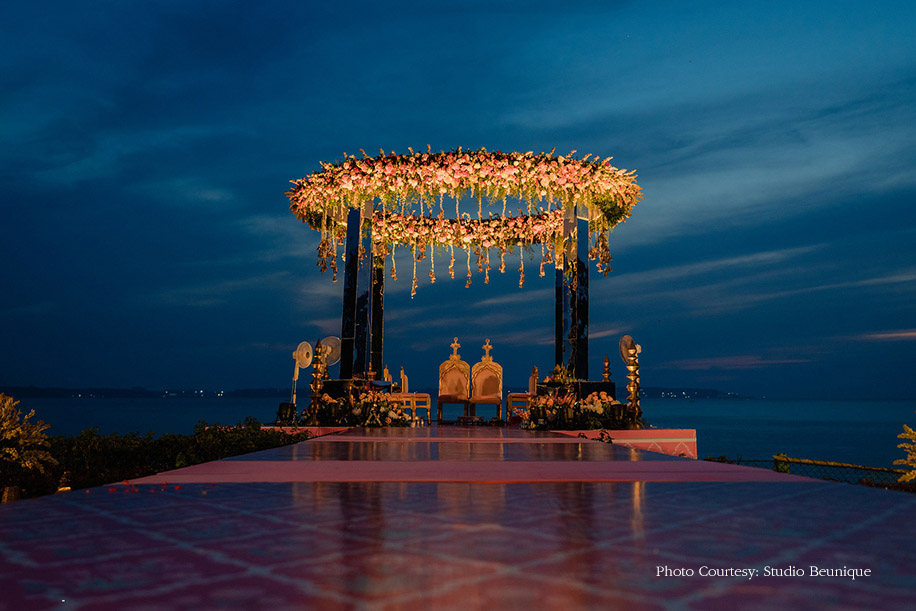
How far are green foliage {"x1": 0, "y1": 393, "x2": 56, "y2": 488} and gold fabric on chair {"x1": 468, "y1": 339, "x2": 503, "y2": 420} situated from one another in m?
10.2

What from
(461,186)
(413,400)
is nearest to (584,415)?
(461,186)

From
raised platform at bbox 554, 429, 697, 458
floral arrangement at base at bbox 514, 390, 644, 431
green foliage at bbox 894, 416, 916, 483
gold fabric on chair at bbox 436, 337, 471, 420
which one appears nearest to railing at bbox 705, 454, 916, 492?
green foliage at bbox 894, 416, 916, 483

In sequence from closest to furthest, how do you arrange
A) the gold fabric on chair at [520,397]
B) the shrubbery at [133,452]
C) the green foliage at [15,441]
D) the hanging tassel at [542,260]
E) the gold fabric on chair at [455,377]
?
the green foliage at [15,441] < the shrubbery at [133,452] < the hanging tassel at [542,260] < the gold fabric on chair at [520,397] < the gold fabric on chair at [455,377]

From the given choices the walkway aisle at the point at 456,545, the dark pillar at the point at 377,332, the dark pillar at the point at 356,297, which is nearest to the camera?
the walkway aisle at the point at 456,545

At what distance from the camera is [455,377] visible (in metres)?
12.9

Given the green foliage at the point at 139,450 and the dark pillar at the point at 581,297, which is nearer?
the green foliage at the point at 139,450

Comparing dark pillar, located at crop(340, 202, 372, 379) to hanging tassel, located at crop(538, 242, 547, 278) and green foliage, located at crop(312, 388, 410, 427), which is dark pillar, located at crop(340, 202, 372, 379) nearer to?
green foliage, located at crop(312, 388, 410, 427)

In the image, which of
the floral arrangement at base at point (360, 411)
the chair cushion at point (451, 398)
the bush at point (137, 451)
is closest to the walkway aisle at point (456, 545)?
the bush at point (137, 451)

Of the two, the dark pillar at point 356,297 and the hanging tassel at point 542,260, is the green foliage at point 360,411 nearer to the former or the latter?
the dark pillar at point 356,297

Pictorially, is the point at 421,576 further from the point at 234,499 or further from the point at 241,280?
the point at 241,280

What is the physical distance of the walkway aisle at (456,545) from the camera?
3.15ft

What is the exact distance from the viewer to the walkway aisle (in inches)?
37.8

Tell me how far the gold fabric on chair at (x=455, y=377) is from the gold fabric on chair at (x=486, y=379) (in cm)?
16

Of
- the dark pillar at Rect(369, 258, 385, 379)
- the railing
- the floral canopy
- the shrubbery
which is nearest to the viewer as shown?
the shrubbery
